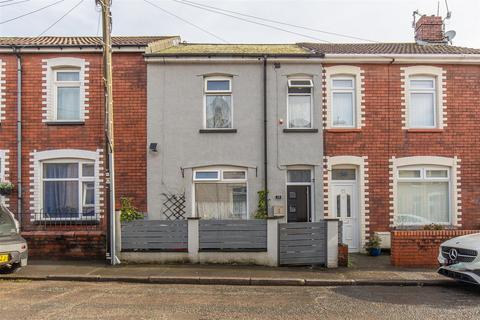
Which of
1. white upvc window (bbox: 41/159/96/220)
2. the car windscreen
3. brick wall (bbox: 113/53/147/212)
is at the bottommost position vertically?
the car windscreen

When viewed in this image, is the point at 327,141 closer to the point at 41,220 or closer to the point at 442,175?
the point at 442,175

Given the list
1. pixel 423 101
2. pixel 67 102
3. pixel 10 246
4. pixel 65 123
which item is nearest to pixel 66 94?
pixel 67 102

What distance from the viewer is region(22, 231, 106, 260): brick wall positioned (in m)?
11.6

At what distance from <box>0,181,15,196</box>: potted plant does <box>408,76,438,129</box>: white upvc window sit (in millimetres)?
11847

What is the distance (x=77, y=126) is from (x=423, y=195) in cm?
1046

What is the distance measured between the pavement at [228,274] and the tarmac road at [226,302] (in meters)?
0.29

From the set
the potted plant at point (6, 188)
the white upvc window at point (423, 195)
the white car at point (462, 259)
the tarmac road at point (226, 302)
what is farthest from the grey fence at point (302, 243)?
the potted plant at point (6, 188)

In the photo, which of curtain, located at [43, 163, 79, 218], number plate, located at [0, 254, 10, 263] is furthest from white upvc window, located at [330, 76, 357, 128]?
number plate, located at [0, 254, 10, 263]

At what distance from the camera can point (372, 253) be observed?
1302 centimetres

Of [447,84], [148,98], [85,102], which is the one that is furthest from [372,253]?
[85,102]

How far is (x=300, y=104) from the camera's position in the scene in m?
13.8

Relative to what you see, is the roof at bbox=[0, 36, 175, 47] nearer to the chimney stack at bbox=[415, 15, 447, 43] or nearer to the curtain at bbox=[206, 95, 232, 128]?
the curtain at bbox=[206, 95, 232, 128]

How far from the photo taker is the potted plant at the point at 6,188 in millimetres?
12876

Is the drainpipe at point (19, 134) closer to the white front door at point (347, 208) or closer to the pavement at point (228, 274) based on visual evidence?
the pavement at point (228, 274)
